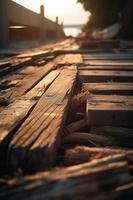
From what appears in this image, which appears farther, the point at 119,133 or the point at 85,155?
the point at 119,133

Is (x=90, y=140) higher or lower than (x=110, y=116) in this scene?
lower

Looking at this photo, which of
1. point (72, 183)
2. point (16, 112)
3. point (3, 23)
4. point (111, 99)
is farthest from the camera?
point (3, 23)

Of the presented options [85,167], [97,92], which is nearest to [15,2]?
[97,92]

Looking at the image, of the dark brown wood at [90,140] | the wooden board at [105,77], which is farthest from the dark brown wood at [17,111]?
the wooden board at [105,77]

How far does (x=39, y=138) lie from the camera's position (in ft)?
6.41

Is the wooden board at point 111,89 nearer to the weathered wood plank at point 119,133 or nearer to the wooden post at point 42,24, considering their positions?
the weathered wood plank at point 119,133

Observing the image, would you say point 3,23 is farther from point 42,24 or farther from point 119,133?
point 119,133

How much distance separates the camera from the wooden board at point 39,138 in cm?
179

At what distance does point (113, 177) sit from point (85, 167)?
0.15 m

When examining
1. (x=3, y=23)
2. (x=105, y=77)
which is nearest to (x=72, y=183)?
(x=105, y=77)

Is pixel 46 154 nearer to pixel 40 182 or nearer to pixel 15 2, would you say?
pixel 40 182

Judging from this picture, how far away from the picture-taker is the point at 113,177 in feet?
5.35

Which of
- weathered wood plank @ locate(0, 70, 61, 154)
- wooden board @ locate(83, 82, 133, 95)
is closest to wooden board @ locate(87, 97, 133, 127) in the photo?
weathered wood plank @ locate(0, 70, 61, 154)

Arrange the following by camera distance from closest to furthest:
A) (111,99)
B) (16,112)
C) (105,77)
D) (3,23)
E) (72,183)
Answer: (72,183)
(16,112)
(111,99)
(105,77)
(3,23)
